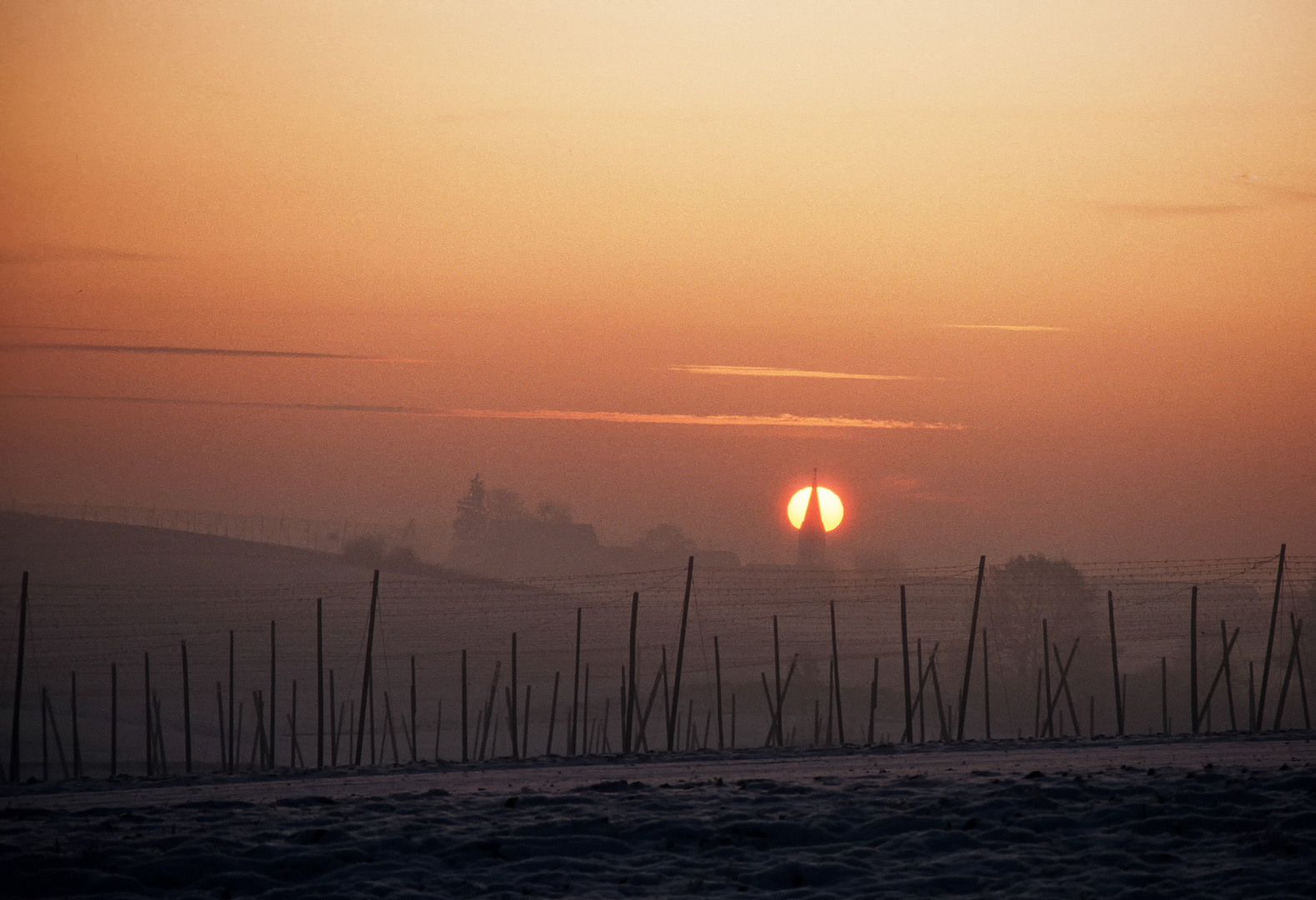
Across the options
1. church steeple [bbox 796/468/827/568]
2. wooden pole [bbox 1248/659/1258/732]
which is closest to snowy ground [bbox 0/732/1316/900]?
wooden pole [bbox 1248/659/1258/732]

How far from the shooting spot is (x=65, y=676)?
204ft

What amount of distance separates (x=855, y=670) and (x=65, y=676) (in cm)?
4414

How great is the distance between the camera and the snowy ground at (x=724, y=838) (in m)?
10.6

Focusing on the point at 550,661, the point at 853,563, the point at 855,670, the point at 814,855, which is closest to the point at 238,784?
the point at 814,855

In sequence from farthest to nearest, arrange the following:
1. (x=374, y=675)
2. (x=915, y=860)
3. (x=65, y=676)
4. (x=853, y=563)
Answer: (x=853, y=563) → (x=374, y=675) → (x=65, y=676) → (x=915, y=860)

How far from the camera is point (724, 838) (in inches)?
468

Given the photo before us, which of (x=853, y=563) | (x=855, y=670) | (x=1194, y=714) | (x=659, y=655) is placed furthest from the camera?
(x=853, y=563)

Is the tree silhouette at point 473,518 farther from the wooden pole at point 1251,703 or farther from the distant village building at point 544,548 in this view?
A: the wooden pole at point 1251,703

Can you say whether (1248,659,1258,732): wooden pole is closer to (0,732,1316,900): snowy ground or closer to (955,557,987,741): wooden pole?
(955,557,987,741): wooden pole

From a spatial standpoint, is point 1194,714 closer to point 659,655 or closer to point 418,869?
point 418,869

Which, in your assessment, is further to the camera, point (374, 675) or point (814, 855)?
point (374, 675)

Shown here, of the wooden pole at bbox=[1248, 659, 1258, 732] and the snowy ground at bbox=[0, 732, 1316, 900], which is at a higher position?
the snowy ground at bbox=[0, 732, 1316, 900]

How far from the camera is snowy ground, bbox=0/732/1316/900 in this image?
10.6 m

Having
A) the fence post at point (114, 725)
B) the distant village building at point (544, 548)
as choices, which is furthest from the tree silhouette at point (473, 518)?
the fence post at point (114, 725)
